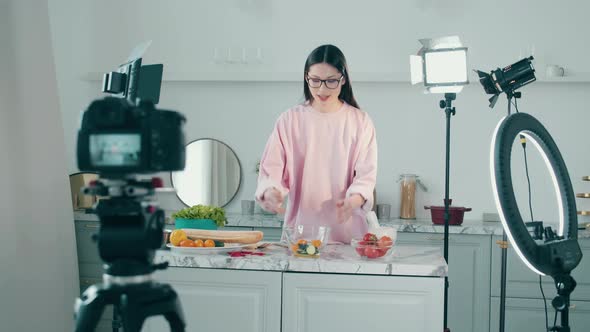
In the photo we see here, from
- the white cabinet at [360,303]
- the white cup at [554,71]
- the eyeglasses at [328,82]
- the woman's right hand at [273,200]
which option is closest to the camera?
the white cabinet at [360,303]

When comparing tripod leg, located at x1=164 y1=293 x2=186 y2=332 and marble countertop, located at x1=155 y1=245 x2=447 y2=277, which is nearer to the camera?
tripod leg, located at x1=164 y1=293 x2=186 y2=332

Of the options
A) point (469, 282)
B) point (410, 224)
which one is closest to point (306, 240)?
point (410, 224)

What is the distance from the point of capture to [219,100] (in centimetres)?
427

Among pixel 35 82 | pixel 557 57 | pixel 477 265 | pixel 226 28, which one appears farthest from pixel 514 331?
pixel 35 82

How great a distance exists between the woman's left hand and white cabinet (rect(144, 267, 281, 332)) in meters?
0.37

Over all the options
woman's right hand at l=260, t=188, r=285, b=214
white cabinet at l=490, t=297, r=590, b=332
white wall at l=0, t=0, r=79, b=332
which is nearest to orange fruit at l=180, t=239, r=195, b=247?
woman's right hand at l=260, t=188, r=285, b=214

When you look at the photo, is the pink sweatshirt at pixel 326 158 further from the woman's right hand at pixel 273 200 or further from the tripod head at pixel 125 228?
Answer: the tripod head at pixel 125 228

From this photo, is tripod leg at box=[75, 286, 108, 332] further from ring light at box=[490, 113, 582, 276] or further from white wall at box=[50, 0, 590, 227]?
white wall at box=[50, 0, 590, 227]

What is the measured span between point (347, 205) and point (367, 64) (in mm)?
2062

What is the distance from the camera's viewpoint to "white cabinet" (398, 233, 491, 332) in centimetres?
356

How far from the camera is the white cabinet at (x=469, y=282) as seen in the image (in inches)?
140

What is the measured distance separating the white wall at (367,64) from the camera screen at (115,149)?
119 inches

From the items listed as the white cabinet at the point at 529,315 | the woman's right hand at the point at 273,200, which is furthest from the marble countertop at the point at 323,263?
the white cabinet at the point at 529,315

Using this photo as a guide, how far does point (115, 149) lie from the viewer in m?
1.09
